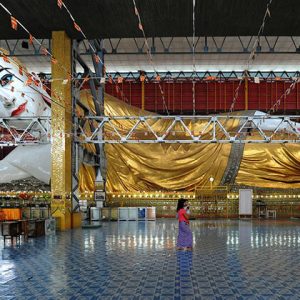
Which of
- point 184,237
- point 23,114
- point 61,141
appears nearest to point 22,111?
point 23,114

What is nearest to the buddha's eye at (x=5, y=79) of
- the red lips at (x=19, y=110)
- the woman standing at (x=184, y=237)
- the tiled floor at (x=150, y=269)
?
the red lips at (x=19, y=110)

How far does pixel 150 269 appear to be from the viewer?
23.2 feet

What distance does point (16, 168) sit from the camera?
760 inches

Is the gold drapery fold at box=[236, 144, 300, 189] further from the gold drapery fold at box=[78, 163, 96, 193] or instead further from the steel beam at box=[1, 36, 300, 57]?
the gold drapery fold at box=[78, 163, 96, 193]

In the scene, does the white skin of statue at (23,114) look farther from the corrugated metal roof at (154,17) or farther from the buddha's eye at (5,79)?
the corrugated metal roof at (154,17)

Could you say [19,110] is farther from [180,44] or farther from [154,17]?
[180,44]

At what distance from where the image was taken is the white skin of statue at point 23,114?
14.8 meters

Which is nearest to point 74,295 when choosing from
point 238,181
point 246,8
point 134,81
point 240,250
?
point 240,250

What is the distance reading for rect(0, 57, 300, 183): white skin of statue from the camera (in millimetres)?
14797

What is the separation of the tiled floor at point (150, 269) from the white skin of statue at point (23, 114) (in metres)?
5.56

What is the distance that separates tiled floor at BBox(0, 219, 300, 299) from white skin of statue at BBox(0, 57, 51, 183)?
484 centimetres

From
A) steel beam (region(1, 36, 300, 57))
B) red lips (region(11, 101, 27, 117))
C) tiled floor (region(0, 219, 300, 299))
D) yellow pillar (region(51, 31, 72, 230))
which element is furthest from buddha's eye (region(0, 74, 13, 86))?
steel beam (region(1, 36, 300, 57))

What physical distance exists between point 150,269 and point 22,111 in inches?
396

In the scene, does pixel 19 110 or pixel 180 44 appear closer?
pixel 19 110
